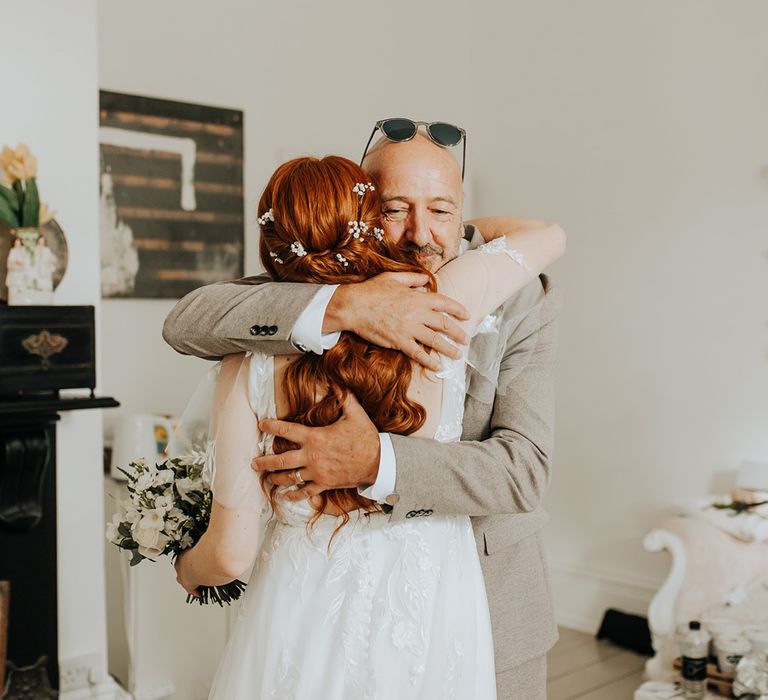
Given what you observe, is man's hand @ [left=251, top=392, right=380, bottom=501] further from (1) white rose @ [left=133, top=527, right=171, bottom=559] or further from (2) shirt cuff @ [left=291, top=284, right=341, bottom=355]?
(1) white rose @ [left=133, top=527, right=171, bottom=559]

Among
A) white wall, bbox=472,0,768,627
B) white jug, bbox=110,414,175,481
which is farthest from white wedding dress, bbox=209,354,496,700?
white wall, bbox=472,0,768,627

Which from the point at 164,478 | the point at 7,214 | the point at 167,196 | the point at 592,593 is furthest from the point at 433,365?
the point at 592,593

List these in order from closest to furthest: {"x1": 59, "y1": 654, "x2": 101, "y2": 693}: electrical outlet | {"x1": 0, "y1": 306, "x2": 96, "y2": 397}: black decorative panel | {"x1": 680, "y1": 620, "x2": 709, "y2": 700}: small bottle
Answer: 1. {"x1": 0, "y1": 306, "x2": 96, "y2": 397}: black decorative panel
2. {"x1": 59, "y1": 654, "x2": 101, "y2": 693}: electrical outlet
3. {"x1": 680, "y1": 620, "x2": 709, "y2": 700}: small bottle

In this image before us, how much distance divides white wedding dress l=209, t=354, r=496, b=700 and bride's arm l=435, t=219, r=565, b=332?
0.11 meters

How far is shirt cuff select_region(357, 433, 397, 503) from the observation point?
1351 mm

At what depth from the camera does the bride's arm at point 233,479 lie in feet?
4.50

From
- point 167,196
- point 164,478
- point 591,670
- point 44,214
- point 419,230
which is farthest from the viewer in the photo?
point 167,196

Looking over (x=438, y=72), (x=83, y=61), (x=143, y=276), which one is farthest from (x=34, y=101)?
(x=438, y=72)

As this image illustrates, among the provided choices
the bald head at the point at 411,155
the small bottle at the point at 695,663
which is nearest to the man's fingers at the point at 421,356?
the bald head at the point at 411,155

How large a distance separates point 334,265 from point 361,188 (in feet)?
0.39

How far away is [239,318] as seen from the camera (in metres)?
1.34

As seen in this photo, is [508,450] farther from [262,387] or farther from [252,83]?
[252,83]

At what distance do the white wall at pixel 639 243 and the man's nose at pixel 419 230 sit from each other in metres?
2.88

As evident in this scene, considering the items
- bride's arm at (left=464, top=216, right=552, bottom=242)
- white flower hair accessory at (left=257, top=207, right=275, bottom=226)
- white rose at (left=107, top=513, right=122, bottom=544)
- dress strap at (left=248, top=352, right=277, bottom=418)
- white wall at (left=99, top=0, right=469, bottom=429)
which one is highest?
white wall at (left=99, top=0, right=469, bottom=429)
